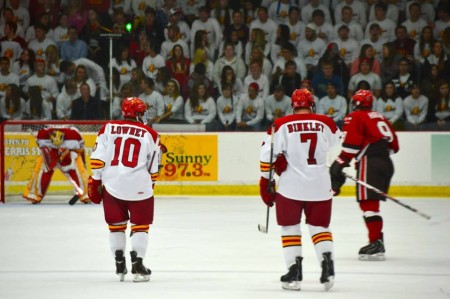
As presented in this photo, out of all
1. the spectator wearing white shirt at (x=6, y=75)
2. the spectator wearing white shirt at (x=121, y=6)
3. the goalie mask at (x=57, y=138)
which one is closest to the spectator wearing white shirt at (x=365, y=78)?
the spectator wearing white shirt at (x=121, y=6)

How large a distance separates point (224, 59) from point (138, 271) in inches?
348

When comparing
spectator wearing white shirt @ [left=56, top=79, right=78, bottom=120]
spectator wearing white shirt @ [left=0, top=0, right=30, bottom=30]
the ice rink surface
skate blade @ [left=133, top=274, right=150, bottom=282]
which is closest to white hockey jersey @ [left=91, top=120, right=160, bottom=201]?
skate blade @ [left=133, top=274, right=150, bottom=282]

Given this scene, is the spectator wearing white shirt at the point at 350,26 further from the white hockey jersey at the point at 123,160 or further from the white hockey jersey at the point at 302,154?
the white hockey jersey at the point at 302,154

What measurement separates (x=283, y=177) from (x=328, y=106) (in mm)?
8148

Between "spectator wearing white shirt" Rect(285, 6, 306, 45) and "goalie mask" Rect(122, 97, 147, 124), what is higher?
"spectator wearing white shirt" Rect(285, 6, 306, 45)

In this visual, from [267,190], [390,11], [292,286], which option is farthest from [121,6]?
[292,286]

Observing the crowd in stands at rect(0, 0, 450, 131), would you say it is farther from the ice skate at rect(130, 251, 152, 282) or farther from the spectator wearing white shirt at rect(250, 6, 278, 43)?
the ice skate at rect(130, 251, 152, 282)

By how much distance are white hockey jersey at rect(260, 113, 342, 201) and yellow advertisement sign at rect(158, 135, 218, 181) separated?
783cm

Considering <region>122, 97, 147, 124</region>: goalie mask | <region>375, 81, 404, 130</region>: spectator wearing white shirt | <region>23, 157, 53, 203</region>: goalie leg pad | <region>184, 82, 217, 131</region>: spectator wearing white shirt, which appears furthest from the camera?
<region>184, 82, 217, 131</region>: spectator wearing white shirt

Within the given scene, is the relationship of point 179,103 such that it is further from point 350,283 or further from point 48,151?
point 350,283

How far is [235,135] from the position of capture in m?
15.0

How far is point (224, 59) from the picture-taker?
1598cm

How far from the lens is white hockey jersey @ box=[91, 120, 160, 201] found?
7.56 m

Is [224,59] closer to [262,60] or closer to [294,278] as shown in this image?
[262,60]
